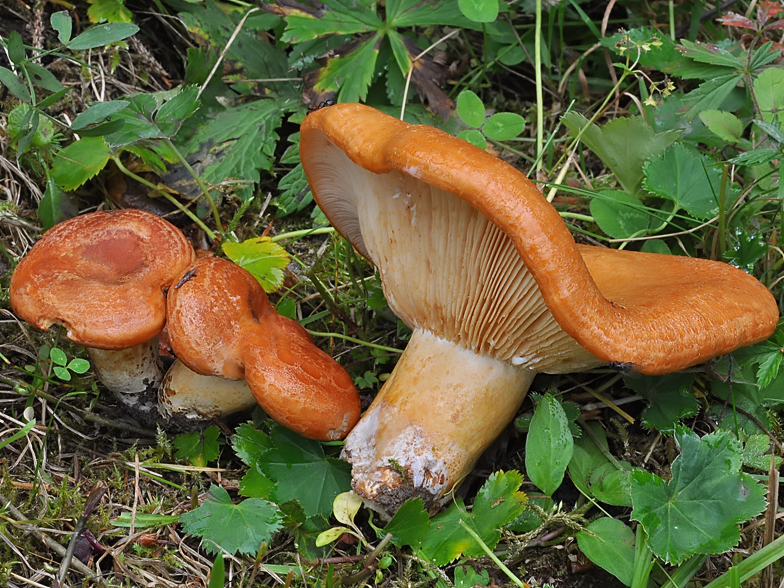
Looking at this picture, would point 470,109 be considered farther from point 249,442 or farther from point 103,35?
point 249,442

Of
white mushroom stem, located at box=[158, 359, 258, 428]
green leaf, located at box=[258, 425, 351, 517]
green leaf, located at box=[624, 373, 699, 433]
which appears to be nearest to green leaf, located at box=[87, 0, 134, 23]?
white mushroom stem, located at box=[158, 359, 258, 428]

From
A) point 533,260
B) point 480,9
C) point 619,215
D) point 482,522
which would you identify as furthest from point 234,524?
point 480,9

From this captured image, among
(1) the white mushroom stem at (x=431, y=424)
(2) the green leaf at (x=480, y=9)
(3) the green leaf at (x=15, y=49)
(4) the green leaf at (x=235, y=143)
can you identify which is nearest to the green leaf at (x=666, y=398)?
(1) the white mushroom stem at (x=431, y=424)

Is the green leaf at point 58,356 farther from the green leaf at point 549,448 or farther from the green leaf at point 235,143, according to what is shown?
the green leaf at point 549,448

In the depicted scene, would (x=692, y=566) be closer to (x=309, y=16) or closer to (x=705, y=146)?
(x=705, y=146)

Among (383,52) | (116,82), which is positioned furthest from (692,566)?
(116,82)

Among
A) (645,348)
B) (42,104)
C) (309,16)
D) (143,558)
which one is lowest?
(143,558)
